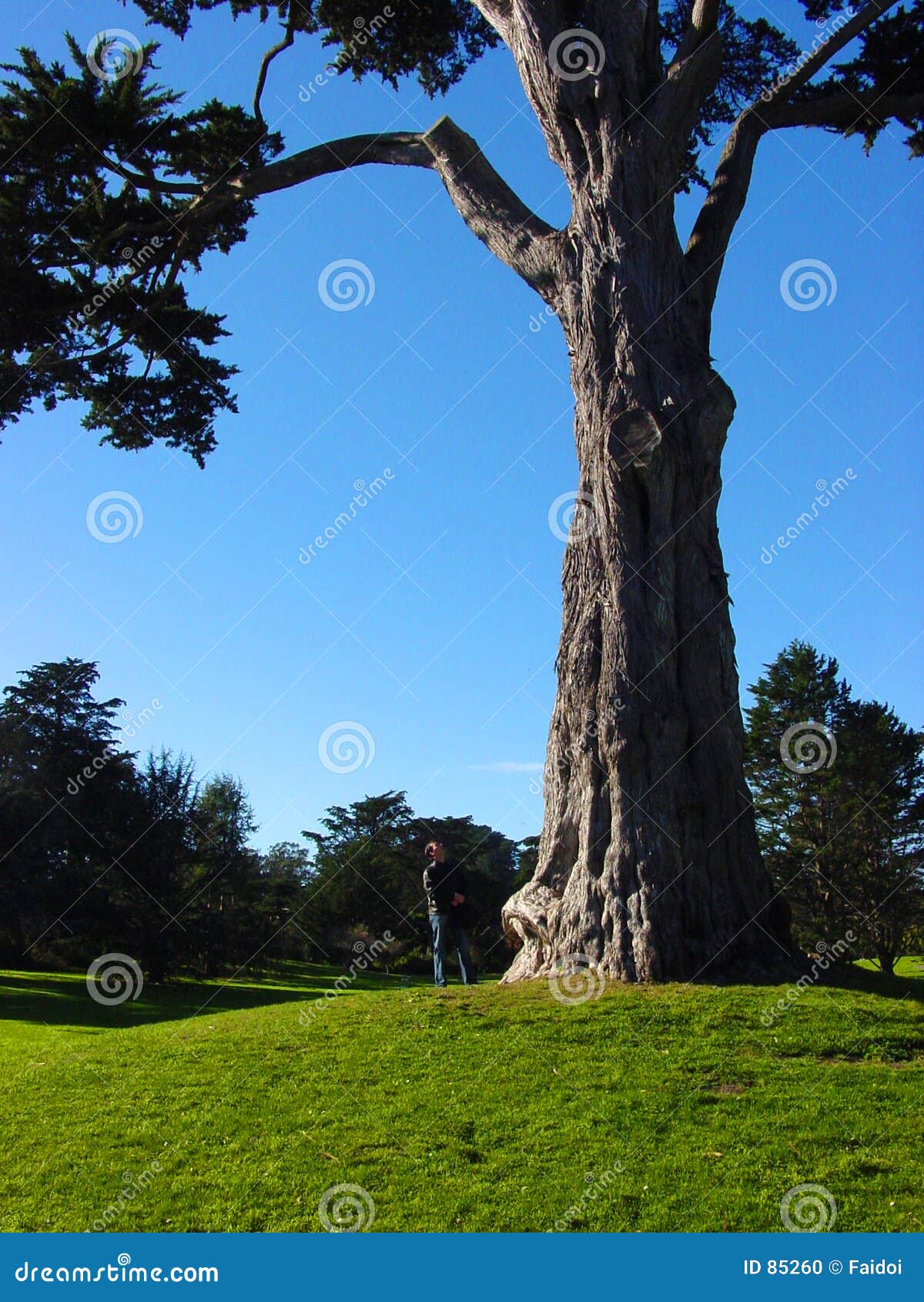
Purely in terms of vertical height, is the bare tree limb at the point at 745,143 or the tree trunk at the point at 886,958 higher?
the bare tree limb at the point at 745,143

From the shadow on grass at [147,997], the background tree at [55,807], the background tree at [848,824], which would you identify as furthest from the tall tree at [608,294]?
the background tree at [848,824]

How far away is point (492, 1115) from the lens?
21.9 feet

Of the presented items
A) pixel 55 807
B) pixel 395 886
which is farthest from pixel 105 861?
pixel 395 886

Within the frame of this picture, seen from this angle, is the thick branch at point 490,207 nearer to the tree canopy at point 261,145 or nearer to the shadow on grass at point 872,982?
the tree canopy at point 261,145

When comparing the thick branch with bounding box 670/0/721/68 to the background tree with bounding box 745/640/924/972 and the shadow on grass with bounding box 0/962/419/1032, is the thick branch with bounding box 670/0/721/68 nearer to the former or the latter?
the shadow on grass with bounding box 0/962/419/1032

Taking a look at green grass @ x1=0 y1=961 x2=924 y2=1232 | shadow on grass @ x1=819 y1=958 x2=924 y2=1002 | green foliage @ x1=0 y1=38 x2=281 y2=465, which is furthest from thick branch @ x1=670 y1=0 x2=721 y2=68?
green grass @ x1=0 y1=961 x2=924 y2=1232

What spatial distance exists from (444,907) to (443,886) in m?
0.26

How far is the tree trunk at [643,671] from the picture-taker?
996cm

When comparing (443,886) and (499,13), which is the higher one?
(499,13)

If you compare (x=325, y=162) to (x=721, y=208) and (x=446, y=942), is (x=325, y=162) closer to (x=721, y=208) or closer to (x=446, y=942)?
(x=721, y=208)

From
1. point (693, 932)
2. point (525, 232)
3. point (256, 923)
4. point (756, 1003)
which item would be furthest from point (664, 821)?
point (256, 923)

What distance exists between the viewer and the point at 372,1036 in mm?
8555

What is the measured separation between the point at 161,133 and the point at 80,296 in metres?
2.30

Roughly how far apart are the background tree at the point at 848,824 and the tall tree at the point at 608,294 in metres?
25.6
